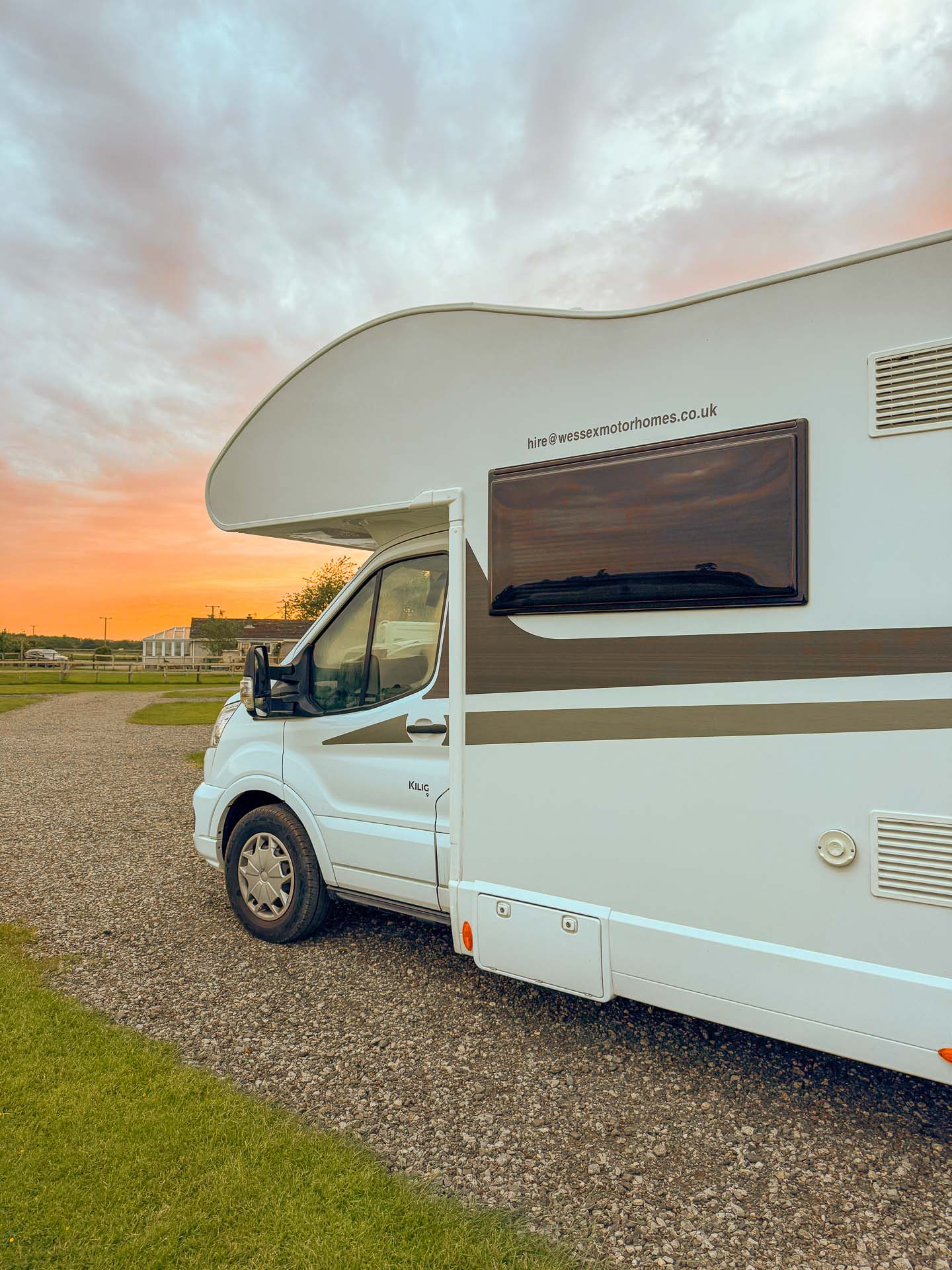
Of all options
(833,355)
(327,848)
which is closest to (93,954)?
(327,848)

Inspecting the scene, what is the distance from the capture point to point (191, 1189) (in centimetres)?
262

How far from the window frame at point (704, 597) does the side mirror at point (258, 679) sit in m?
1.67

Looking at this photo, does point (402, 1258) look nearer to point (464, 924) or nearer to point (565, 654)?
point (464, 924)

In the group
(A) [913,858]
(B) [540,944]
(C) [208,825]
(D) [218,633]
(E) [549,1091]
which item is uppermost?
(D) [218,633]

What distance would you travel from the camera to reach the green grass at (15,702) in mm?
21475

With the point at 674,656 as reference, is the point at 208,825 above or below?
below

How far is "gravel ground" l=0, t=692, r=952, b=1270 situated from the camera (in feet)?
8.21

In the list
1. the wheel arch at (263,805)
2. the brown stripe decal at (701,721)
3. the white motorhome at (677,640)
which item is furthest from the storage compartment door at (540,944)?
the wheel arch at (263,805)

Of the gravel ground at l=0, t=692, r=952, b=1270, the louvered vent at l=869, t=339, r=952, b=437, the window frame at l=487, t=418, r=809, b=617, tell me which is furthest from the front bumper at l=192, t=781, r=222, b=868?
the louvered vent at l=869, t=339, r=952, b=437

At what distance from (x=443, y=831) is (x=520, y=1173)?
4.75 ft

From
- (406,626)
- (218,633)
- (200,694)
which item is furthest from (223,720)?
(218,633)

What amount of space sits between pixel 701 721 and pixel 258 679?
2.60 m

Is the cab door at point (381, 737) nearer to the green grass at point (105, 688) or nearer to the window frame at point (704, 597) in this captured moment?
the window frame at point (704, 597)

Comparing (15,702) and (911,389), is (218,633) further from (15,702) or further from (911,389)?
(911,389)
